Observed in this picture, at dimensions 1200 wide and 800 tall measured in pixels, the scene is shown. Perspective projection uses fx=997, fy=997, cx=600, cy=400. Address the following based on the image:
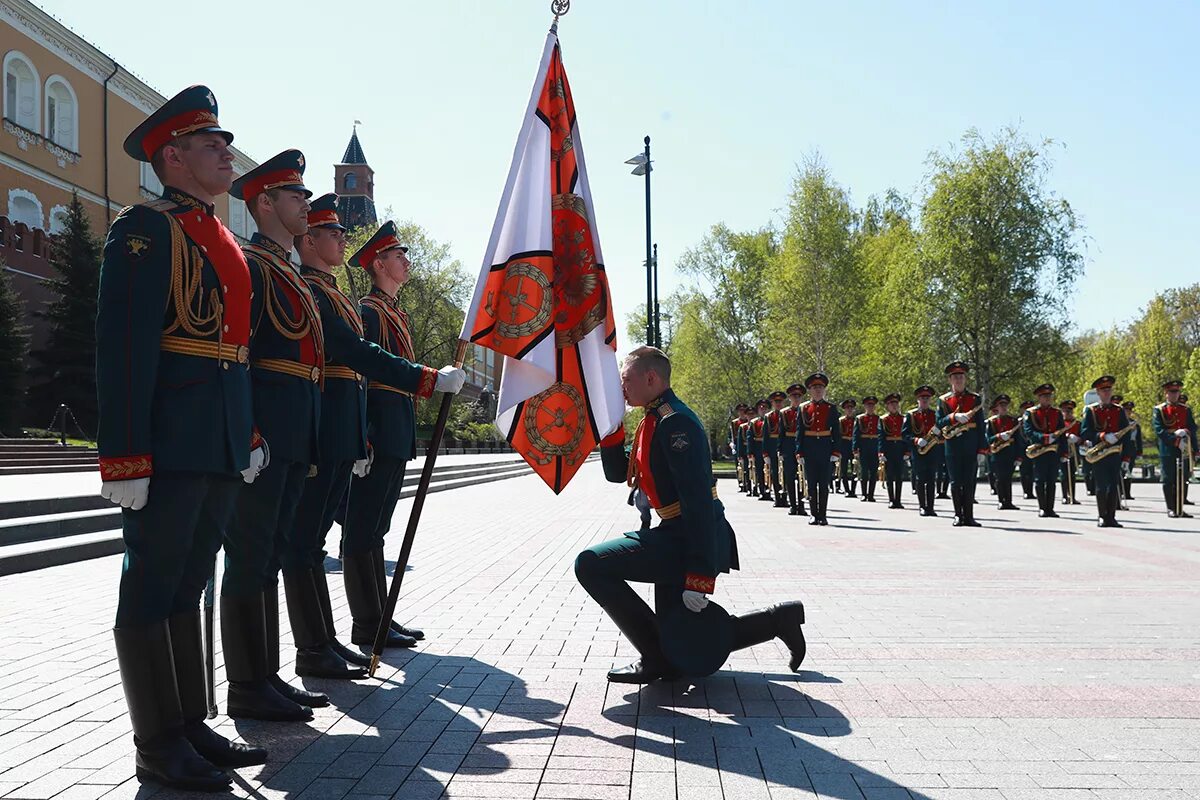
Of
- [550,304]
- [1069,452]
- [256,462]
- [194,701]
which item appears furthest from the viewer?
[1069,452]

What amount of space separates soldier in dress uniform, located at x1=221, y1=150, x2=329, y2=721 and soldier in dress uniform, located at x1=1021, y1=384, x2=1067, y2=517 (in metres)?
15.4

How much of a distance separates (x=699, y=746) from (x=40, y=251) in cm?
3997

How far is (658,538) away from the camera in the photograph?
→ 5.09 metres

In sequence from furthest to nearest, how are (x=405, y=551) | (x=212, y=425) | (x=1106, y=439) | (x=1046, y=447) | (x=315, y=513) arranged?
1. (x=1046, y=447)
2. (x=1106, y=439)
3. (x=315, y=513)
4. (x=405, y=551)
5. (x=212, y=425)

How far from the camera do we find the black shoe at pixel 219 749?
385 centimetres

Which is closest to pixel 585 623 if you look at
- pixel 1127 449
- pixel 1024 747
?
pixel 1024 747

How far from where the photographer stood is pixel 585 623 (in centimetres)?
692

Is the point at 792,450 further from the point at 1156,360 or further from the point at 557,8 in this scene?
the point at 1156,360

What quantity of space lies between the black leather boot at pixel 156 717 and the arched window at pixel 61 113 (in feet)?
135

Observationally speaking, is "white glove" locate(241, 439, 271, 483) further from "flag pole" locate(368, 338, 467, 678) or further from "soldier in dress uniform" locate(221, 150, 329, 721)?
"flag pole" locate(368, 338, 467, 678)

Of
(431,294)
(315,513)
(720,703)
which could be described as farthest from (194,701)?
(431,294)

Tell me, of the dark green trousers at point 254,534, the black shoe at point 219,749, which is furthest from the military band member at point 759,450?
the black shoe at point 219,749

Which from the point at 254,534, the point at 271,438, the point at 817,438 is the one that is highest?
the point at 271,438

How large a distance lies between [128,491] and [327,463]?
1718mm
